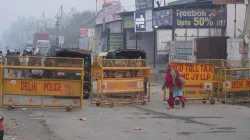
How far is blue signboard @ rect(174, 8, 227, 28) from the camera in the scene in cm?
3631

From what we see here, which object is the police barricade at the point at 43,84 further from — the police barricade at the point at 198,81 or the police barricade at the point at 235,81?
the police barricade at the point at 235,81

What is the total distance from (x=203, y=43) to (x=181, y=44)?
115 inches

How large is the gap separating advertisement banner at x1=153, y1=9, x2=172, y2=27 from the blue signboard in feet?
2.71

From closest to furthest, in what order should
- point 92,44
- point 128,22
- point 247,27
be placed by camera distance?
point 247,27, point 128,22, point 92,44

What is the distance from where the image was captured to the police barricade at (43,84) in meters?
13.9

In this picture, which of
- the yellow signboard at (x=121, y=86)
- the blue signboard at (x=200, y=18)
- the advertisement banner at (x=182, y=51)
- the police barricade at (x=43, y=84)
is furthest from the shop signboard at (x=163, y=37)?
the police barricade at (x=43, y=84)

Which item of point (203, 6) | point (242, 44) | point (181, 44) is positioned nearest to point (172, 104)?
point (242, 44)

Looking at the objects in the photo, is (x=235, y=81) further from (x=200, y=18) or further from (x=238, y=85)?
(x=200, y=18)

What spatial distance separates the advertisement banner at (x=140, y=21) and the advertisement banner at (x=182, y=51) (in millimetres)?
7976

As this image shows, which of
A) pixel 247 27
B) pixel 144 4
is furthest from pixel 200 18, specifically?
pixel 247 27

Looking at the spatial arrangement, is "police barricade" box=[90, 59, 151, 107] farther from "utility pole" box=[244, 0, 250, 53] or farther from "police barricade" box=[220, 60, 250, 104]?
"utility pole" box=[244, 0, 250, 53]

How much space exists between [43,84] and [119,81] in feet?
11.6

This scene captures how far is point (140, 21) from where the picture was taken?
42.0m

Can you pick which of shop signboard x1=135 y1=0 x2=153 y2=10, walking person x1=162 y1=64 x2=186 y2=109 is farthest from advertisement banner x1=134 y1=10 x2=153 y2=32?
walking person x1=162 y1=64 x2=186 y2=109
